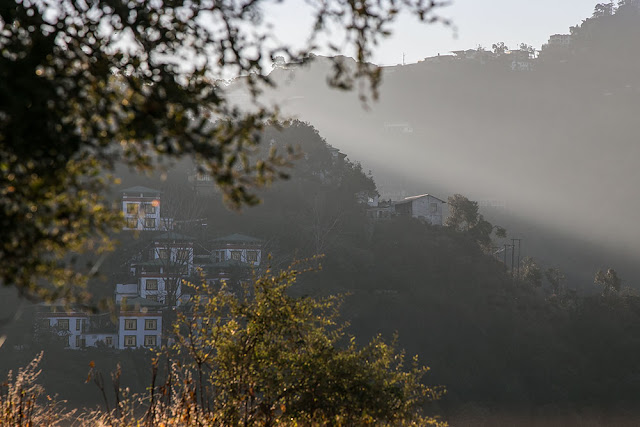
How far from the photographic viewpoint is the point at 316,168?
218 ft

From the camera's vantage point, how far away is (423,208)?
7319 centimetres

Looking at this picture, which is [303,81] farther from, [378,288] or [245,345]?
[245,345]

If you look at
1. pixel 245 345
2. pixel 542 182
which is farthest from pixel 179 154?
pixel 542 182

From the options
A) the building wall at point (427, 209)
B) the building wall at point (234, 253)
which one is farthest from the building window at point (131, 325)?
the building wall at point (427, 209)

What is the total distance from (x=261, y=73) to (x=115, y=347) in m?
43.5

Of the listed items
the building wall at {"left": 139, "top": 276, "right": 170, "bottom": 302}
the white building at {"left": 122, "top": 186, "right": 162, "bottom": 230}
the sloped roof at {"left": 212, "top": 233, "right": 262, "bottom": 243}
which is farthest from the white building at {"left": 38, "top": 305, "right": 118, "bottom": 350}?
the sloped roof at {"left": 212, "top": 233, "right": 262, "bottom": 243}

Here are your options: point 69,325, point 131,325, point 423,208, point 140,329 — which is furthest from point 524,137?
point 69,325

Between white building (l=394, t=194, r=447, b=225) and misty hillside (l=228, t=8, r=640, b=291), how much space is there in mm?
50766

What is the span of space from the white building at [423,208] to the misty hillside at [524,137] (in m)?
50.8

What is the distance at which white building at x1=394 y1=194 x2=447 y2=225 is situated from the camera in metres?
72.7

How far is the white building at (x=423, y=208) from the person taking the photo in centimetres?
7269

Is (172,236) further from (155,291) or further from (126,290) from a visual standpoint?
(126,290)

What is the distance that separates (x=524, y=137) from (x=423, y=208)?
111498mm

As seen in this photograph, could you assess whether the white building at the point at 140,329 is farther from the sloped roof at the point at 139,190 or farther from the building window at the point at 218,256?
the sloped roof at the point at 139,190
